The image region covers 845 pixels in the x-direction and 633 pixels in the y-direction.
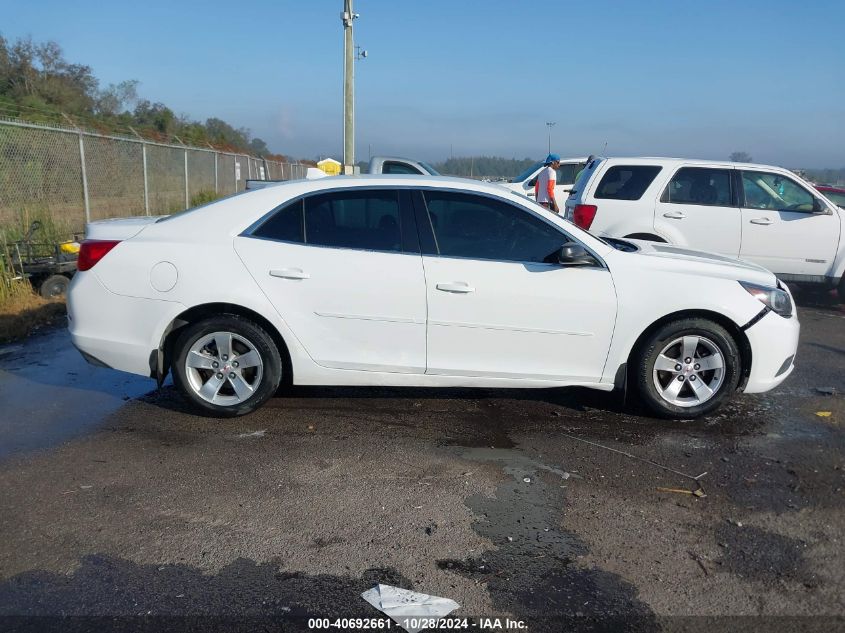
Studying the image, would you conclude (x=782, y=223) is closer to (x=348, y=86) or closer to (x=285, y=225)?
(x=285, y=225)

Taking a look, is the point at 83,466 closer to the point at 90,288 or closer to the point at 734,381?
the point at 90,288

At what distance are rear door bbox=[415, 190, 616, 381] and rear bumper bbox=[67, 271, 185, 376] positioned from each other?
1825 millimetres

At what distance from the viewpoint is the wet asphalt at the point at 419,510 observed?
2.81 m

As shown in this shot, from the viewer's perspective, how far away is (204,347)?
15.5ft

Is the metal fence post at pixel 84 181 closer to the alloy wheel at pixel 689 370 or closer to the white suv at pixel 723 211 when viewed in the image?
the white suv at pixel 723 211

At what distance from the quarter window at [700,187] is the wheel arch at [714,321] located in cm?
445

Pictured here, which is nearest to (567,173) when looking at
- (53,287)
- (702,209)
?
(702,209)

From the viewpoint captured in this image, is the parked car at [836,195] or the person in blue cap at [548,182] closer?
the parked car at [836,195]

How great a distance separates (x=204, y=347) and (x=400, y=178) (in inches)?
72.4

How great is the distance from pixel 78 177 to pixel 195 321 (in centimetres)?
841

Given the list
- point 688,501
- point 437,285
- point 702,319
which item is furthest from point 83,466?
point 702,319

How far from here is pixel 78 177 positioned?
11.6 m

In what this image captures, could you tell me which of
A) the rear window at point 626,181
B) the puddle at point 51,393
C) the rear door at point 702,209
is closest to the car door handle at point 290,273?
the puddle at point 51,393

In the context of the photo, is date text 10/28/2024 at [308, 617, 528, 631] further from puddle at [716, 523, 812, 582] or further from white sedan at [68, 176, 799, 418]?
white sedan at [68, 176, 799, 418]
